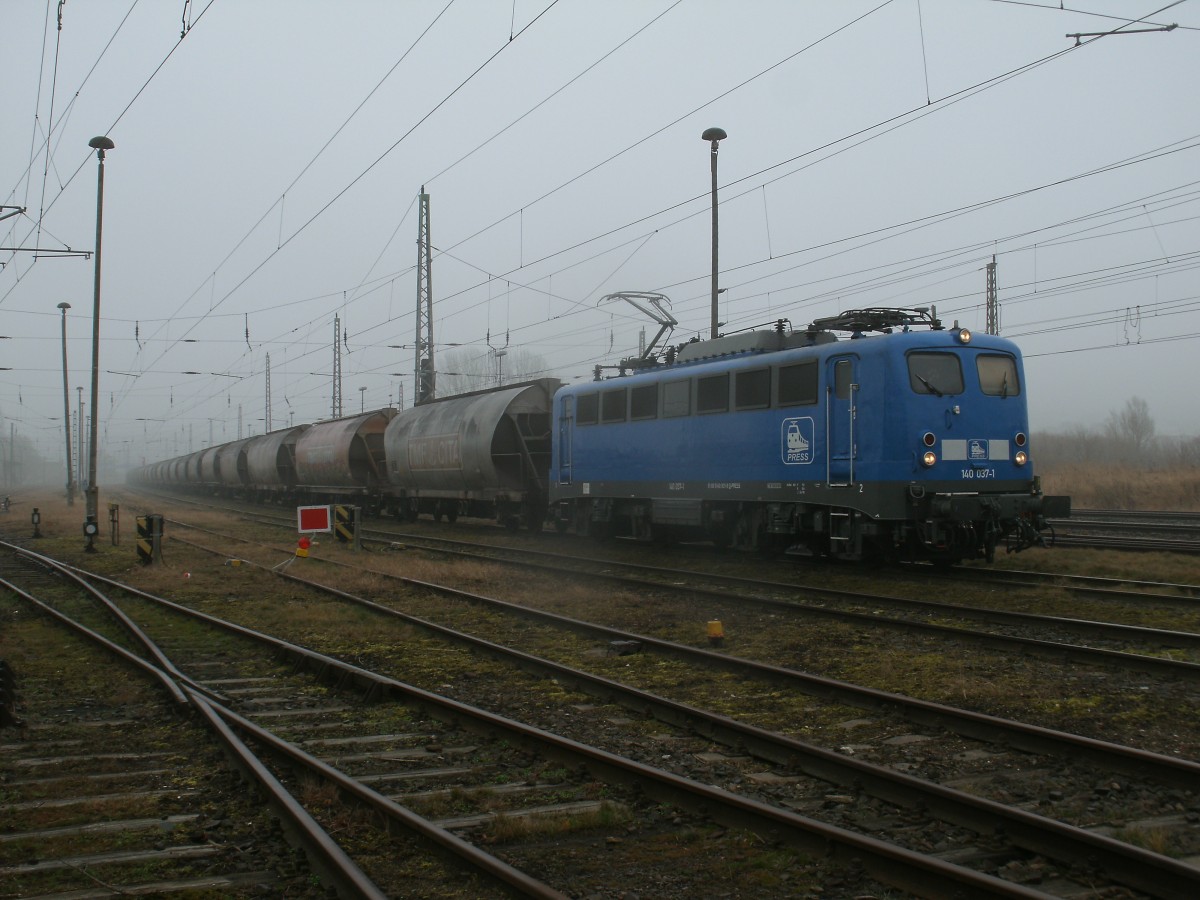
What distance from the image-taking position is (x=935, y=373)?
13.6m

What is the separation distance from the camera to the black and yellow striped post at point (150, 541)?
18.6 metres

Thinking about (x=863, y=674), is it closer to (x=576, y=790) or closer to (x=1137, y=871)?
(x=576, y=790)

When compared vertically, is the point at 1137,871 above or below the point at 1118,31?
below

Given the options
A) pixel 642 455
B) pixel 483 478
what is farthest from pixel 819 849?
pixel 483 478

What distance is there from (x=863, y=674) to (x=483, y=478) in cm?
1683

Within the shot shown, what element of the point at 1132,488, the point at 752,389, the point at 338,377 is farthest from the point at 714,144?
the point at 338,377

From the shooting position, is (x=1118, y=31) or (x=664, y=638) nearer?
(x=664, y=638)

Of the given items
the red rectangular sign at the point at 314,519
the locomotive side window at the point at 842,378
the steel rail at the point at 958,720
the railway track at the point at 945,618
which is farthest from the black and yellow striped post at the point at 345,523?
the steel rail at the point at 958,720

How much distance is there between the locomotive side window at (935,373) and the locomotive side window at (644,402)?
5654mm

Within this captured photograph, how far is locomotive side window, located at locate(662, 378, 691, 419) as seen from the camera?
17.4 meters

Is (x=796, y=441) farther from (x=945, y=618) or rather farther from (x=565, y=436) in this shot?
Result: (x=565, y=436)

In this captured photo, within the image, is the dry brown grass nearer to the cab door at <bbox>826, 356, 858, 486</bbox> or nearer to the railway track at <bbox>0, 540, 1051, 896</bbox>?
the cab door at <bbox>826, 356, 858, 486</bbox>

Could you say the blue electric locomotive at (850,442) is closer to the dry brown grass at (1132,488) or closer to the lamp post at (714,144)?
the lamp post at (714,144)

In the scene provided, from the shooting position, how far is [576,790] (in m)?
5.63
